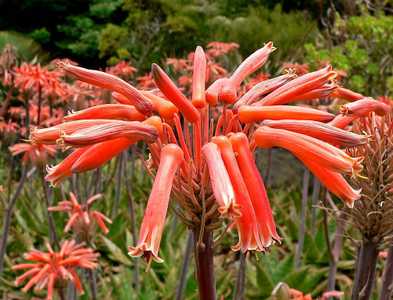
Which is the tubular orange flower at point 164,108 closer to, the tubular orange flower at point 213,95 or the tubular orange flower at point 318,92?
the tubular orange flower at point 213,95

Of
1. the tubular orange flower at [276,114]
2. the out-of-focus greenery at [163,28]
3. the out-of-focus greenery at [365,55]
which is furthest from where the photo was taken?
the out-of-focus greenery at [163,28]

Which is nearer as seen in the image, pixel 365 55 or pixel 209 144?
pixel 209 144

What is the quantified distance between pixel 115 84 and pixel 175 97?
0.65 ft

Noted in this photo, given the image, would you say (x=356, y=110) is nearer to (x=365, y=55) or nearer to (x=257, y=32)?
(x=365, y=55)

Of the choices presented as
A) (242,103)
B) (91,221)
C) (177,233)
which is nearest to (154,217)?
(242,103)

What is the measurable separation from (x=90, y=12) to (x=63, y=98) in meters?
15.3

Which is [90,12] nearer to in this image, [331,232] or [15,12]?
[15,12]

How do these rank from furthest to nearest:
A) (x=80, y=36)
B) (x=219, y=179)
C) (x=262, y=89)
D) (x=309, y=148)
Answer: (x=80, y=36) < (x=262, y=89) < (x=309, y=148) < (x=219, y=179)

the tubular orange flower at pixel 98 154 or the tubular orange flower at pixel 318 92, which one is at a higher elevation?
the tubular orange flower at pixel 318 92

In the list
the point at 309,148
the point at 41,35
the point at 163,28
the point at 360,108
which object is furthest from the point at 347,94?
the point at 41,35

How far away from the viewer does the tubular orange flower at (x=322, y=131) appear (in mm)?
1352

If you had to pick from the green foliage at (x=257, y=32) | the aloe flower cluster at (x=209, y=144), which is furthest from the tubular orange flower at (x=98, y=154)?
the green foliage at (x=257, y=32)

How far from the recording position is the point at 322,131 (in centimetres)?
137

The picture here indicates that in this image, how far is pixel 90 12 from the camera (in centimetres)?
1900
